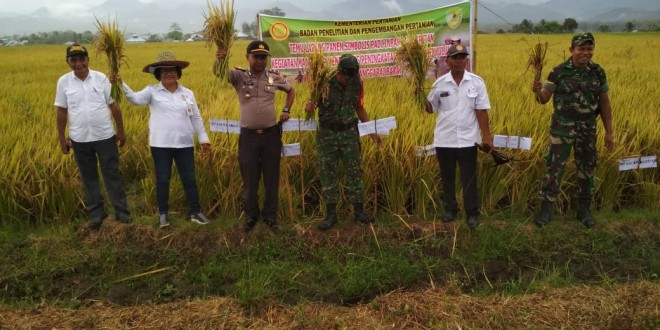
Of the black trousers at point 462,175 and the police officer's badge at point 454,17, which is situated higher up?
the police officer's badge at point 454,17

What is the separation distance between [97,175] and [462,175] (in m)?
2.96

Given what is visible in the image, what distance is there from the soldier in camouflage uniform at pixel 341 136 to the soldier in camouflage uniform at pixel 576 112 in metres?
1.38

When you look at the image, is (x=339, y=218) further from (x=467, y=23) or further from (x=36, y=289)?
(x=467, y=23)

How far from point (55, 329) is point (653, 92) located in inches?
316

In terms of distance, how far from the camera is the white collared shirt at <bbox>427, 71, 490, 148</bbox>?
3.49 meters

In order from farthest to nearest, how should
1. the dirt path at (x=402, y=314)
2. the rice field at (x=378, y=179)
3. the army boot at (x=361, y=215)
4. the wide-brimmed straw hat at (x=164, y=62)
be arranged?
the rice field at (x=378, y=179)
the army boot at (x=361, y=215)
the wide-brimmed straw hat at (x=164, y=62)
the dirt path at (x=402, y=314)

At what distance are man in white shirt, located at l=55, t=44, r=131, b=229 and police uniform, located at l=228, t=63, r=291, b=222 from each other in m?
1.02

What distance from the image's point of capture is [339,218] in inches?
156

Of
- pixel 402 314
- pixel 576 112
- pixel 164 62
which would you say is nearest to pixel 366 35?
pixel 576 112

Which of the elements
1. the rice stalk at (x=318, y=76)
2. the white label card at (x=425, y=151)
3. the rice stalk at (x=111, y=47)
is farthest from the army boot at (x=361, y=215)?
the rice stalk at (x=111, y=47)

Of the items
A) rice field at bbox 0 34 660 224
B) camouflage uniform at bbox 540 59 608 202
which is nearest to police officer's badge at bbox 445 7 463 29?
rice field at bbox 0 34 660 224

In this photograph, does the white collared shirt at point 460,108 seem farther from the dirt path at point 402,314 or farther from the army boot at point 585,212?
the dirt path at point 402,314

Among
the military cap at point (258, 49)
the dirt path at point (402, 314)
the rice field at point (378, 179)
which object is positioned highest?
the military cap at point (258, 49)

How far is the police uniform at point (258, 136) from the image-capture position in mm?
3447
